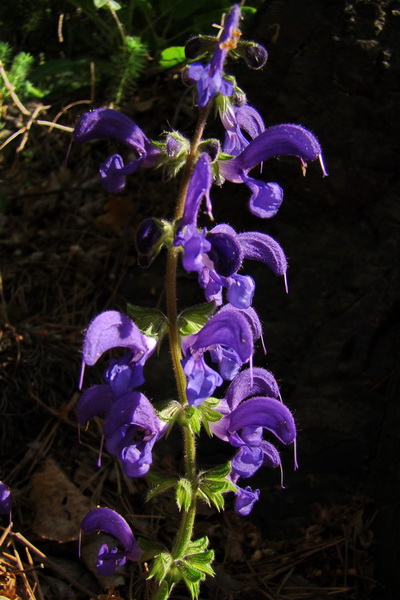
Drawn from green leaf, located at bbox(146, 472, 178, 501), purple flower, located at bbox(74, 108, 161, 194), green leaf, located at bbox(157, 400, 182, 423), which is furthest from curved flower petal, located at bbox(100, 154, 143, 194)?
green leaf, located at bbox(146, 472, 178, 501)

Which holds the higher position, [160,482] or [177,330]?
[177,330]

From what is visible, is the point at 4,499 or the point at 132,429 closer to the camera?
the point at 132,429

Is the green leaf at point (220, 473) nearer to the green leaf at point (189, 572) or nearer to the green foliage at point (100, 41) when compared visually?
the green leaf at point (189, 572)

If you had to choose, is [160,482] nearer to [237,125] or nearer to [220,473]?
[220,473]

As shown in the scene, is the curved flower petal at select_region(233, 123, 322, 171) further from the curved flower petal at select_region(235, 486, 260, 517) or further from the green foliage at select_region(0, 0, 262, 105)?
the green foliage at select_region(0, 0, 262, 105)

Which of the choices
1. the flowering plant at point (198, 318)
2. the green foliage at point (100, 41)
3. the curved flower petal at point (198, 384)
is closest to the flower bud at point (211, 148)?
the flowering plant at point (198, 318)

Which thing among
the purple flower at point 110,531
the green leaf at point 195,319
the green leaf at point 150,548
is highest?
the green leaf at point 195,319

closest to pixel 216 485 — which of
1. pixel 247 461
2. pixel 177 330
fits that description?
pixel 247 461

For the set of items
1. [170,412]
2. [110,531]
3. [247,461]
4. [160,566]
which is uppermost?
[170,412]
